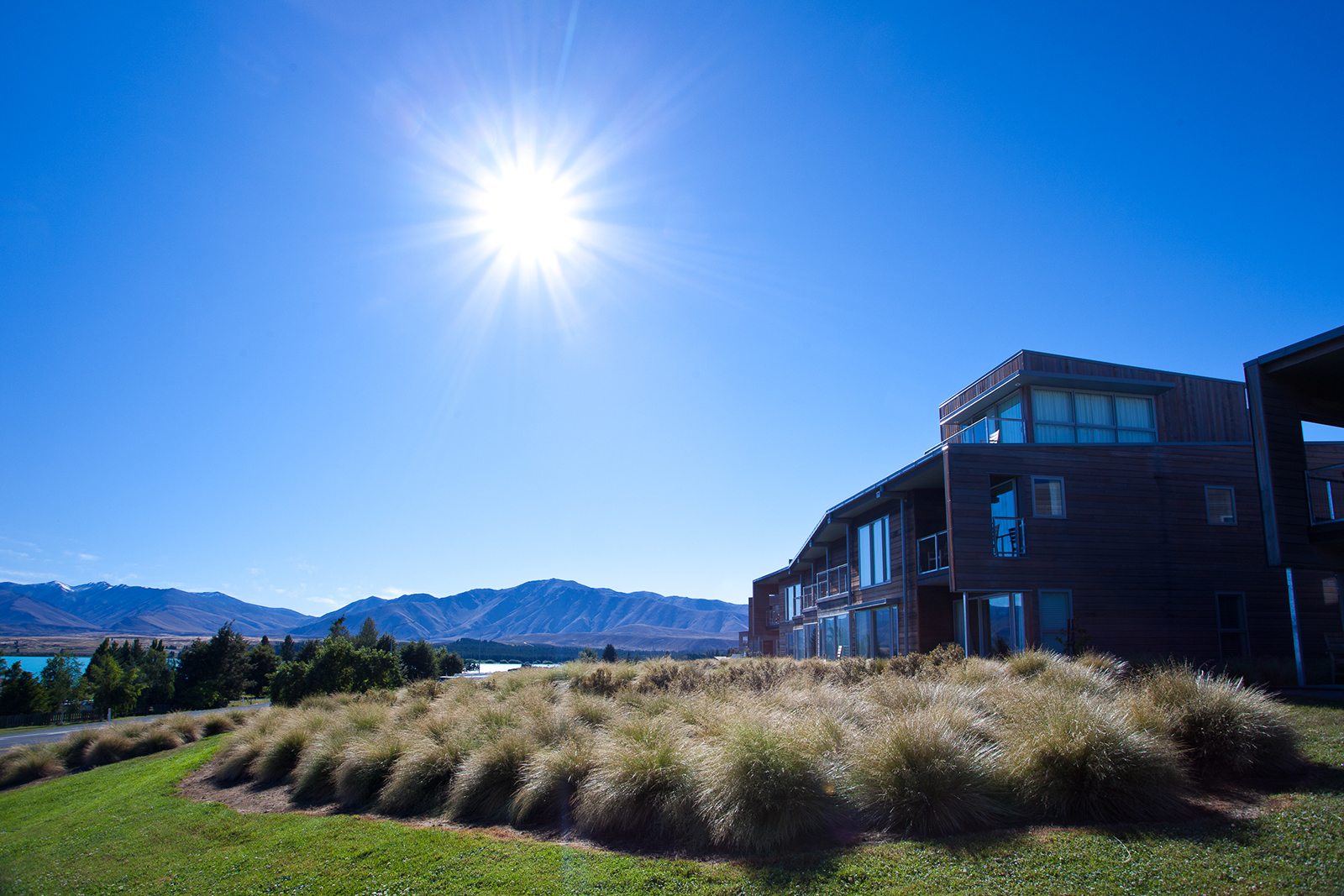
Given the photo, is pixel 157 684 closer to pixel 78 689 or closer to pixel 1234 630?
pixel 78 689

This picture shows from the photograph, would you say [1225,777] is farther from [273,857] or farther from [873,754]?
[273,857]

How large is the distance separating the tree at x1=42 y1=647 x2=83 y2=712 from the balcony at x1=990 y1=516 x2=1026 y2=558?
5466 cm

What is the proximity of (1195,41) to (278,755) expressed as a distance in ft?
63.9

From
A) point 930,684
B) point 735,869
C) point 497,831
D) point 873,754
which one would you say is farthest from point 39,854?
point 930,684

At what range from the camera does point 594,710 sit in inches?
396

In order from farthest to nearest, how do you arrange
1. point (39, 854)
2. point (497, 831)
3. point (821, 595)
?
1. point (821, 595)
2. point (39, 854)
3. point (497, 831)

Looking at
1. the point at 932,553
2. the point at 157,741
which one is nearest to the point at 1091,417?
the point at 932,553

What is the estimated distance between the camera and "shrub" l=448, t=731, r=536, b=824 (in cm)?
798

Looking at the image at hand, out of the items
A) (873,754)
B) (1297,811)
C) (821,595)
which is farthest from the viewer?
(821,595)

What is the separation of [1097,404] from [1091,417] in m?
0.39

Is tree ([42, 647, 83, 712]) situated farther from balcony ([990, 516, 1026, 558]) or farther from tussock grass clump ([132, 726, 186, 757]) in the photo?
balcony ([990, 516, 1026, 558])

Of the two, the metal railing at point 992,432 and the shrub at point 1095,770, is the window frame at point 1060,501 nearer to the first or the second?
the metal railing at point 992,432

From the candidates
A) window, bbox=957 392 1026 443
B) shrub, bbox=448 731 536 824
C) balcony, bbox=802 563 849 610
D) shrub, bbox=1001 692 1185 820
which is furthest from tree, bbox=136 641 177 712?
shrub, bbox=1001 692 1185 820

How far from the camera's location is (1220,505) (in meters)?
16.6
